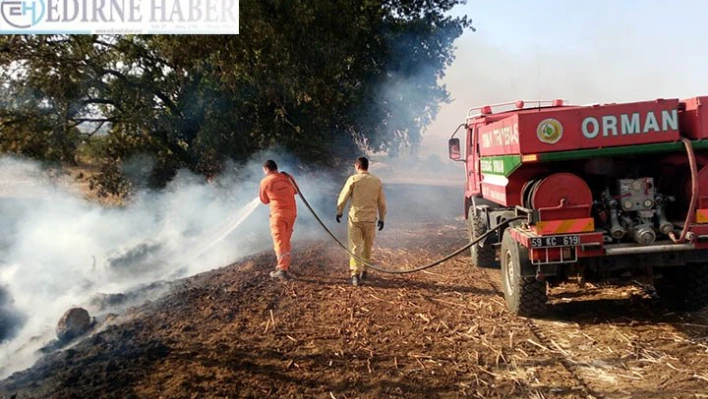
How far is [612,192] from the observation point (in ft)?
17.8

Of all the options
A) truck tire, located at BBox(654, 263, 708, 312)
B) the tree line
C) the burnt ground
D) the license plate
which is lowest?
the burnt ground

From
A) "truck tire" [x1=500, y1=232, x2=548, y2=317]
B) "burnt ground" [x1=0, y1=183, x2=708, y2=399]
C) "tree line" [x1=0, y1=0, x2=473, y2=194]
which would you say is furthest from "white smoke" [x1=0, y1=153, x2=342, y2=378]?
"truck tire" [x1=500, y1=232, x2=548, y2=317]

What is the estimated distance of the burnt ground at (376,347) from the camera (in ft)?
13.5

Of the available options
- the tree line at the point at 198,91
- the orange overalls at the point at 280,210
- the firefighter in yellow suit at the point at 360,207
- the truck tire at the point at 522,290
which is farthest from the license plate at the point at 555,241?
the tree line at the point at 198,91

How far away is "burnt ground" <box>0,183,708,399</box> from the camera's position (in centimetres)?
413

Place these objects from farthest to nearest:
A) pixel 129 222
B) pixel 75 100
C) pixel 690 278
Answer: pixel 129 222
pixel 75 100
pixel 690 278

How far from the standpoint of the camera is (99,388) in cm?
411

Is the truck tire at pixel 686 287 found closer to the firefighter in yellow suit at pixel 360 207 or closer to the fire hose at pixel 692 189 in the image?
the fire hose at pixel 692 189

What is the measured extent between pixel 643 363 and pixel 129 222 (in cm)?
1287

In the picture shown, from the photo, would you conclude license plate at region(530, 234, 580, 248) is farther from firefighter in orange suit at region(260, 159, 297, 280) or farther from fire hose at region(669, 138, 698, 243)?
firefighter in orange suit at region(260, 159, 297, 280)

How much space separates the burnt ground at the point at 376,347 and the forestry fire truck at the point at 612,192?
2.22 ft

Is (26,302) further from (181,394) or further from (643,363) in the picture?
(643,363)

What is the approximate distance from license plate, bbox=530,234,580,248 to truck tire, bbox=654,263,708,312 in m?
1.62

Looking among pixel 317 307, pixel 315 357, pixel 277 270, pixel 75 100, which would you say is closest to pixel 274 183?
pixel 277 270
